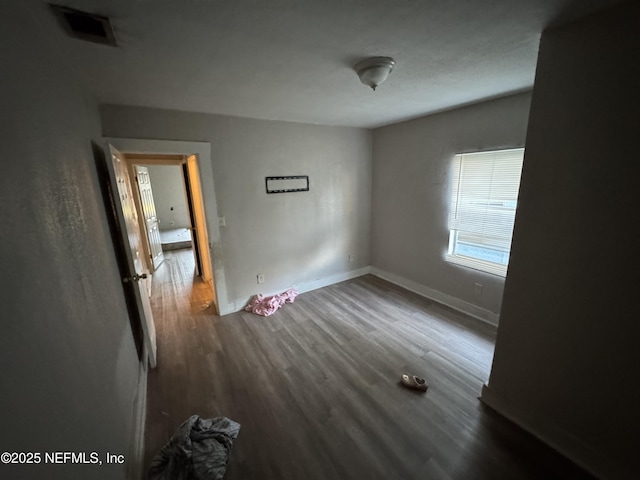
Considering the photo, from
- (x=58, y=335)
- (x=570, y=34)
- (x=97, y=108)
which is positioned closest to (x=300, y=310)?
(x=58, y=335)

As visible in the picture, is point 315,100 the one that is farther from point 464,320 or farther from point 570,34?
point 464,320

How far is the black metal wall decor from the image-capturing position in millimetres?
3121

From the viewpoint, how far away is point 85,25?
3.76 feet

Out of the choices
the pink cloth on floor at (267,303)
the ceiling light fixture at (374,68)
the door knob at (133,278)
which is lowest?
the pink cloth on floor at (267,303)

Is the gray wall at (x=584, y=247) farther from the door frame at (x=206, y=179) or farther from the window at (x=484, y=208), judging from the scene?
the door frame at (x=206, y=179)

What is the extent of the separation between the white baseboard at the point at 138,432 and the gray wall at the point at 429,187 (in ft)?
10.4

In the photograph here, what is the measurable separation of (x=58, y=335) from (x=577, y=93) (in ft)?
7.66

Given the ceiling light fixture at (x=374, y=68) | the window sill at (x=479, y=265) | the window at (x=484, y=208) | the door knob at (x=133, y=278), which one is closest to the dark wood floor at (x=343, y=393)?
the window sill at (x=479, y=265)

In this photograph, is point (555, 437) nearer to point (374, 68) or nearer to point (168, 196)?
point (374, 68)

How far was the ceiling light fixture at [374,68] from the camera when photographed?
59.9 inches

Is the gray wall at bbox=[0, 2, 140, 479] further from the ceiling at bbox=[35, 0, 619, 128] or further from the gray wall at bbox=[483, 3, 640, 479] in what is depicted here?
the gray wall at bbox=[483, 3, 640, 479]

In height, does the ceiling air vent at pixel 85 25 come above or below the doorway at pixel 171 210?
above

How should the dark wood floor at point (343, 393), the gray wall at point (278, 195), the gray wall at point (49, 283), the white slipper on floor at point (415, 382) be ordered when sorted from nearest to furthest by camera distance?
the gray wall at point (49, 283)
the dark wood floor at point (343, 393)
the white slipper on floor at point (415, 382)
the gray wall at point (278, 195)

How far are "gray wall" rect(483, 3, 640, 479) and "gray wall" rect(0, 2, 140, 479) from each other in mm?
2126
